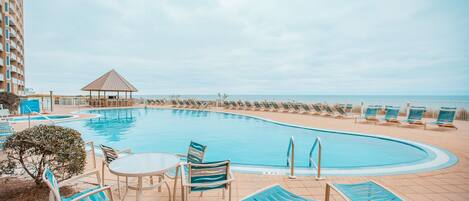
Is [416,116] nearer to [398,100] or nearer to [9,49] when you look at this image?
[9,49]

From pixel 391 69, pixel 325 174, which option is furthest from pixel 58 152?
pixel 391 69

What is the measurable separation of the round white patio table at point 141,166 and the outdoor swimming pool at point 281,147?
1656 mm

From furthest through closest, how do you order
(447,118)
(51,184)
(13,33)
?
(13,33)
(447,118)
(51,184)

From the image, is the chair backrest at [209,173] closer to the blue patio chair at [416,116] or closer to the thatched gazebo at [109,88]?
the blue patio chair at [416,116]

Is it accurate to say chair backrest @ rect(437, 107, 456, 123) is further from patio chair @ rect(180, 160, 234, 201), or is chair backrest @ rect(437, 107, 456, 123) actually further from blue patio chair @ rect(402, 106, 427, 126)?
patio chair @ rect(180, 160, 234, 201)

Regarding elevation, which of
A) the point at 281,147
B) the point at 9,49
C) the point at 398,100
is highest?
the point at 9,49

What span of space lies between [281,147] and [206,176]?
15.1ft

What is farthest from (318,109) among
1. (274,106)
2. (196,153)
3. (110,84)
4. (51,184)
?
(110,84)

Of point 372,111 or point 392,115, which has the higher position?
point 372,111

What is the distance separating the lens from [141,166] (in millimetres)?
2277

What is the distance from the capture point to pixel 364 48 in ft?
67.7

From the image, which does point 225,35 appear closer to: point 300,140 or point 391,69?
point 300,140

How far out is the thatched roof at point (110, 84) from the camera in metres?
18.0

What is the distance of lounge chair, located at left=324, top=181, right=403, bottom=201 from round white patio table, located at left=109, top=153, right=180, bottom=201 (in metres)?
1.58
